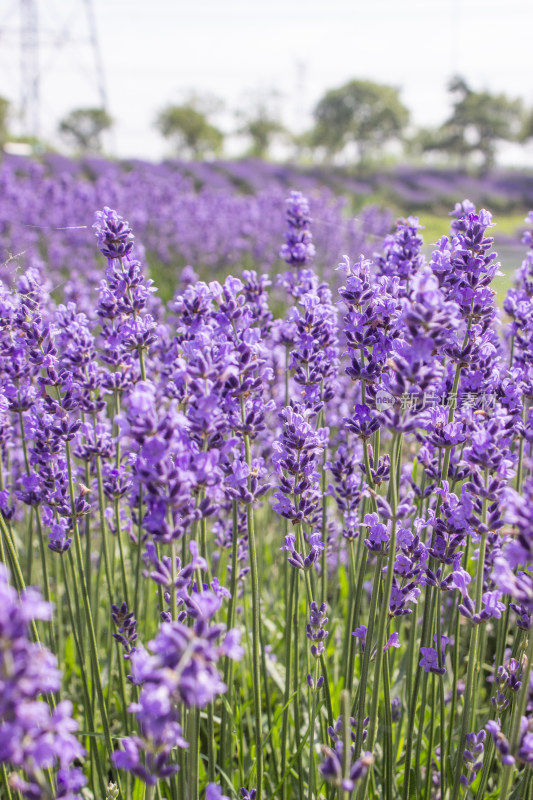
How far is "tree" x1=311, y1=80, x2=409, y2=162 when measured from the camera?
32219mm

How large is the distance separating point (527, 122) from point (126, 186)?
29451mm

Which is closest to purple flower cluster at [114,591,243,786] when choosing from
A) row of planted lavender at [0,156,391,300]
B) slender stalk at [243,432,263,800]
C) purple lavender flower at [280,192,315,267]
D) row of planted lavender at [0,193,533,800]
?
row of planted lavender at [0,193,533,800]

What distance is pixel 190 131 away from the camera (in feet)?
119

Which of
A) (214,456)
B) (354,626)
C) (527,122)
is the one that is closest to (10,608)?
(214,456)

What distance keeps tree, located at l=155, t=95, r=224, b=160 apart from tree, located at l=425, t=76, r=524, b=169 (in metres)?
12.0

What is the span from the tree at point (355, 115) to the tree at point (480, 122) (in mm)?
2874

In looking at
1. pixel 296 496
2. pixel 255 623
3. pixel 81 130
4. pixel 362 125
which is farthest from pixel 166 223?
pixel 81 130

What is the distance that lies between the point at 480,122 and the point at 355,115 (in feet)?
21.0

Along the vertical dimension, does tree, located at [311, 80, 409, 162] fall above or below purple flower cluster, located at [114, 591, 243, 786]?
above

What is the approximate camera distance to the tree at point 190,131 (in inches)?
1415

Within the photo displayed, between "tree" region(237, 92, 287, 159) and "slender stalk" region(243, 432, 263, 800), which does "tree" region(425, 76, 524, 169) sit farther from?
"slender stalk" region(243, 432, 263, 800)

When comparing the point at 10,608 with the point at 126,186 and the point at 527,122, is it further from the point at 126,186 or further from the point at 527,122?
the point at 527,122

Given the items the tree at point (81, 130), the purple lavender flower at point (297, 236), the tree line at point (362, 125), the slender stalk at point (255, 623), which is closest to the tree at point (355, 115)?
the tree line at point (362, 125)

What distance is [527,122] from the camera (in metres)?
35.1
